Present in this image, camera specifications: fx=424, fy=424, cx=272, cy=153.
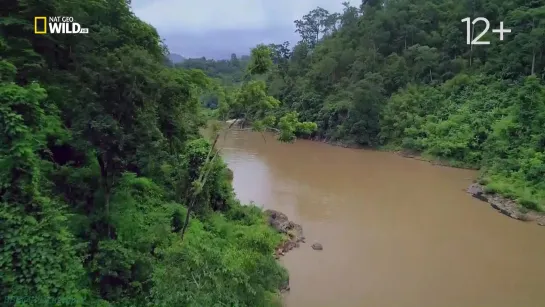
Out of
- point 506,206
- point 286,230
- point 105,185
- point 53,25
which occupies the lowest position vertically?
point 286,230

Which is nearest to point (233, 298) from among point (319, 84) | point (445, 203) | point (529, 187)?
point (445, 203)

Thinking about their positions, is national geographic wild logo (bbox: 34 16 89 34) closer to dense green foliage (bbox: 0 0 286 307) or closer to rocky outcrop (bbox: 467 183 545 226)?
dense green foliage (bbox: 0 0 286 307)

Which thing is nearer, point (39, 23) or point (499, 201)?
point (39, 23)

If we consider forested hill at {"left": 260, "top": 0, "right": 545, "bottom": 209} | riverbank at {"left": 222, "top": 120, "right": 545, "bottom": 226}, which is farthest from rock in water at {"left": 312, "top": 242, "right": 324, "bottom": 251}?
forested hill at {"left": 260, "top": 0, "right": 545, "bottom": 209}

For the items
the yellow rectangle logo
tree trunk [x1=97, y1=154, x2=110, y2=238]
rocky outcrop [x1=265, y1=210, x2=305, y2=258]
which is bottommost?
rocky outcrop [x1=265, y1=210, x2=305, y2=258]

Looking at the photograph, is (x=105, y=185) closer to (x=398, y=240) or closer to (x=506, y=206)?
(x=398, y=240)

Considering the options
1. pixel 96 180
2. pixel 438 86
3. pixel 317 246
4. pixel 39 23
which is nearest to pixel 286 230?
pixel 317 246

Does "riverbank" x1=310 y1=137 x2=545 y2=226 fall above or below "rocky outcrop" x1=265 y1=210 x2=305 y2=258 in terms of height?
above
